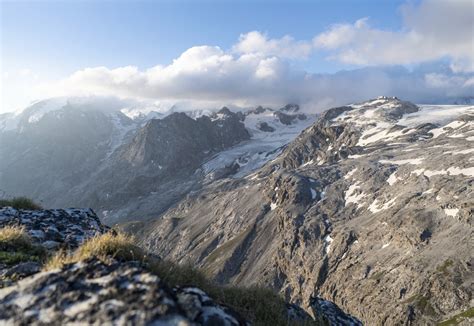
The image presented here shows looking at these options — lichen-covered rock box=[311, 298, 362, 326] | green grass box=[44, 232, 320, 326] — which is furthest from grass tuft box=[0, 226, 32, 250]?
lichen-covered rock box=[311, 298, 362, 326]

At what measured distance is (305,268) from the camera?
162m

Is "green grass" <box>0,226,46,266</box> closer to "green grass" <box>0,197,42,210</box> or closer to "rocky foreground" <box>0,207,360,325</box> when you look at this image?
"rocky foreground" <box>0,207,360,325</box>

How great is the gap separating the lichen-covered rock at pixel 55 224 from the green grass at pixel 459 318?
94345mm

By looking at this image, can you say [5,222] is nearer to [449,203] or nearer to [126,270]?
[126,270]

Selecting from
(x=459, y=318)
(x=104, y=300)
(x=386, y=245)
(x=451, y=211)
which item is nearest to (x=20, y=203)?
(x=104, y=300)

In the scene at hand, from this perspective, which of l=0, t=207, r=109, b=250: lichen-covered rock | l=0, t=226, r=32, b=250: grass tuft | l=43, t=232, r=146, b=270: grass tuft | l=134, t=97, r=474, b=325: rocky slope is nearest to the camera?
l=43, t=232, r=146, b=270: grass tuft

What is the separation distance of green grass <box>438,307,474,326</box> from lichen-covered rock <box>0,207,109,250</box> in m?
94.3

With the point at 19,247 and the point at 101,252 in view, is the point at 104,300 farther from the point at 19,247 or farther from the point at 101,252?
the point at 19,247

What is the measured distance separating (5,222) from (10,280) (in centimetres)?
911

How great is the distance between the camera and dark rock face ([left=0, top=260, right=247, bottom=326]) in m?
6.18

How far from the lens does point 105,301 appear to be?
6.40 meters

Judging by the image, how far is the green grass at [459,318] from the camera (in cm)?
8886

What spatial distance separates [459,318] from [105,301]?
104391mm

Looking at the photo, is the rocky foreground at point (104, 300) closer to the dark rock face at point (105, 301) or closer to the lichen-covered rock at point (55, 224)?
the dark rock face at point (105, 301)
